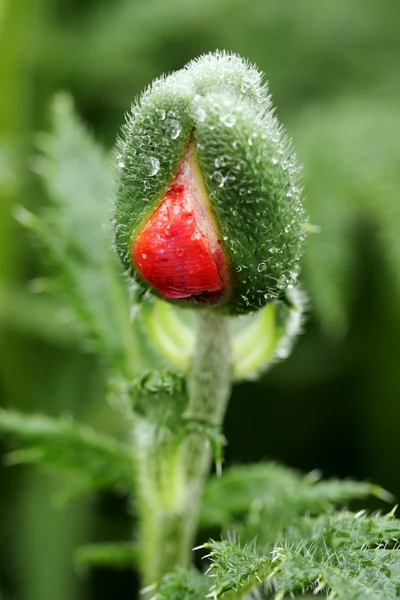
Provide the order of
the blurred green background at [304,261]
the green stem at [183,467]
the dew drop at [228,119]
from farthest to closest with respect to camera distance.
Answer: the blurred green background at [304,261] < the green stem at [183,467] < the dew drop at [228,119]

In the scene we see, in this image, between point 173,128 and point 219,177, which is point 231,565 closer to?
point 219,177

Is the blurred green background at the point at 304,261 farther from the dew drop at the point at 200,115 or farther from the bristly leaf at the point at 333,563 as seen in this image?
the dew drop at the point at 200,115

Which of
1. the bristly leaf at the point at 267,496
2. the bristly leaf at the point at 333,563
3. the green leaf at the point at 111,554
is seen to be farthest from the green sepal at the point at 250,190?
the green leaf at the point at 111,554

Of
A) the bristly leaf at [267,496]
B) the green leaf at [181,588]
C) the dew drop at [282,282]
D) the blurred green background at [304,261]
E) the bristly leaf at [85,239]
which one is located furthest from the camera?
the blurred green background at [304,261]

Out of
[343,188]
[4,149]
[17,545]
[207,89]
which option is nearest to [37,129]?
[4,149]

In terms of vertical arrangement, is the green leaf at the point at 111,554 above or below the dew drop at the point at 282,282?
above

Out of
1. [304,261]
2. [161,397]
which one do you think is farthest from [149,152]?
[304,261]

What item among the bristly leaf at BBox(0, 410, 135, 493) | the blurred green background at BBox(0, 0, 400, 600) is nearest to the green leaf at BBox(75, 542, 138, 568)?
the bristly leaf at BBox(0, 410, 135, 493)

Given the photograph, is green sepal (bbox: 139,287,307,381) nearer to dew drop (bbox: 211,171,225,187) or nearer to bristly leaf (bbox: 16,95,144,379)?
bristly leaf (bbox: 16,95,144,379)
